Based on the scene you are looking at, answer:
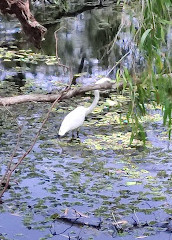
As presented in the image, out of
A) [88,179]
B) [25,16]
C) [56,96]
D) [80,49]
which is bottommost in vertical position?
[88,179]

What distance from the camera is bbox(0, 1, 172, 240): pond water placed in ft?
12.1

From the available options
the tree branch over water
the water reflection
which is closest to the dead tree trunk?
the water reflection

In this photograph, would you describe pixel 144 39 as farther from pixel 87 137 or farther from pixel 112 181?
pixel 87 137

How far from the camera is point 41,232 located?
3646 millimetres

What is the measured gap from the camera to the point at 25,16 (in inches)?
239

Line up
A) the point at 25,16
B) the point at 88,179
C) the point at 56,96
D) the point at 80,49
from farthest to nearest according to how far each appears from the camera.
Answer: the point at 80,49 < the point at 25,16 < the point at 88,179 < the point at 56,96

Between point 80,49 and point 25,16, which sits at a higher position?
point 25,16

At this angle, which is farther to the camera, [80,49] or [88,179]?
[80,49]

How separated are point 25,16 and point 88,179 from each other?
2.45m

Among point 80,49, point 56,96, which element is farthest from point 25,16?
point 80,49

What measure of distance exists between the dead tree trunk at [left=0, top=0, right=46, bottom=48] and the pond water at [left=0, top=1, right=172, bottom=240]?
41.5 inches

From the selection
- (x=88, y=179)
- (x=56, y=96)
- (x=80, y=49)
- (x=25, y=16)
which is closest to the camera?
(x=56, y=96)

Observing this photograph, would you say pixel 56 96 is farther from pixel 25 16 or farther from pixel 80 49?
pixel 80 49

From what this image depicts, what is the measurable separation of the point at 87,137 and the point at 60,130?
33cm
